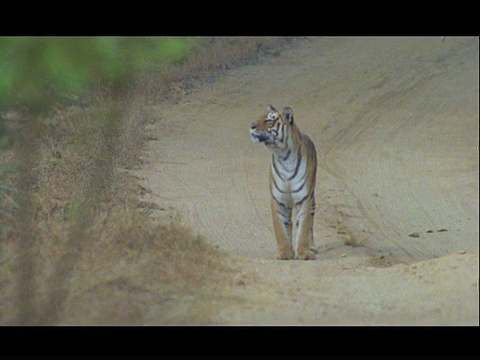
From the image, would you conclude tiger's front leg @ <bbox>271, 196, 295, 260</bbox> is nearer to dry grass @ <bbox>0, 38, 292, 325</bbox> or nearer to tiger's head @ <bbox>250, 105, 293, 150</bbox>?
tiger's head @ <bbox>250, 105, 293, 150</bbox>

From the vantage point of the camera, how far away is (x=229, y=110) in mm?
6465

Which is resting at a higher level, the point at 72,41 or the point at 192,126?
the point at 192,126

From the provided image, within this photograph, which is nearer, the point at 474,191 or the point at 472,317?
the point at 472,317

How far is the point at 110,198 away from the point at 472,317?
1.91m

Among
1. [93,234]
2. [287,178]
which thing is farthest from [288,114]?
[93,234]

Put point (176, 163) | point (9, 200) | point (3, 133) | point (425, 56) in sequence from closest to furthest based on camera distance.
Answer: point (3, 133), point (9, 200), point (176, 163), point (425, 56)

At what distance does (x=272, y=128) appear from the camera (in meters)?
6.30

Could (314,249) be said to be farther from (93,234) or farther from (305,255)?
(93,234)

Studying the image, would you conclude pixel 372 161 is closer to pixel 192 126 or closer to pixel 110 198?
pixel 192 126

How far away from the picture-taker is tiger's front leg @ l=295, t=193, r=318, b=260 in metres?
6.23

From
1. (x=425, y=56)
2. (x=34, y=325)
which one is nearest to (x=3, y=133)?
(x=34, y=325)

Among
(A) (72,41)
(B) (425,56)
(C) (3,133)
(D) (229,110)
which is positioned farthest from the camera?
(B) (425,56)

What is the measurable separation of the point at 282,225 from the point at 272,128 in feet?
1.92

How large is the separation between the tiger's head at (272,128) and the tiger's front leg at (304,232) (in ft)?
1.25
